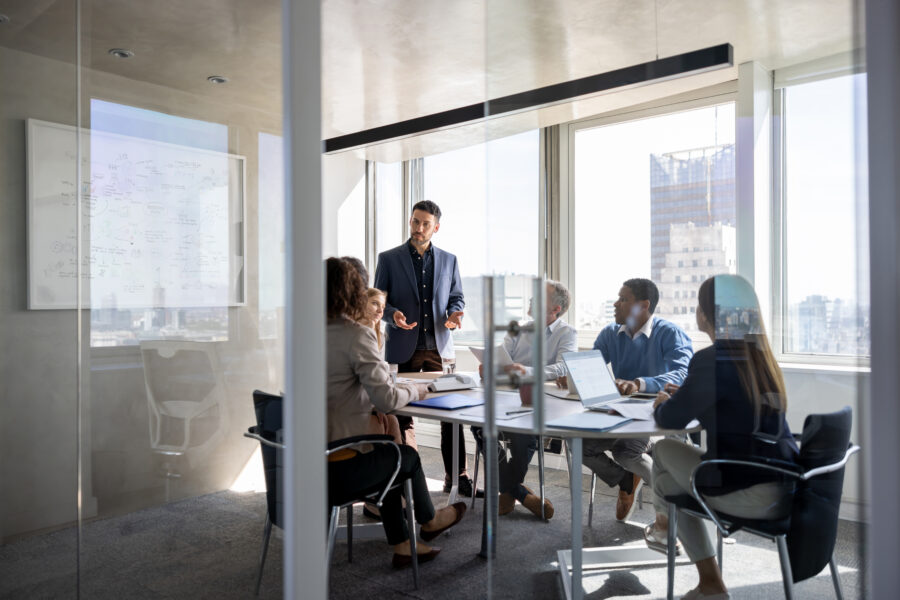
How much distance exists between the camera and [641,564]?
7.49 ft

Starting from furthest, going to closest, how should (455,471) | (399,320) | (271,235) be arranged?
(399,320) → (455,471) → (271,235)

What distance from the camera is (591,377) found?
2.46 meters

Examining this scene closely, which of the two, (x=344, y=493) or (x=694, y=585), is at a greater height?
(x=344, y=493)

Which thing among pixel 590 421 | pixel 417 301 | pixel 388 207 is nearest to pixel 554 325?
pixel 590 421

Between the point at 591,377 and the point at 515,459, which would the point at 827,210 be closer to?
the point at 591,377

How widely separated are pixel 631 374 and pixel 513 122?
3.24ft

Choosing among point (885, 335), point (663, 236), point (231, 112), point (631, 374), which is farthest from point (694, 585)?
point (231, 112)

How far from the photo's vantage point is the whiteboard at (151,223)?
2.08 m

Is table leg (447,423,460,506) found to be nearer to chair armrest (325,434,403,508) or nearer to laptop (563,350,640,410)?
chair armrest (325,434,403,508)

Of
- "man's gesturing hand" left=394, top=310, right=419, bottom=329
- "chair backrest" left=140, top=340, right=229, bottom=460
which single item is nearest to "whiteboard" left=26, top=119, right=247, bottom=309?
"chair backrest" left=140, top=340, right=229, bottom=460

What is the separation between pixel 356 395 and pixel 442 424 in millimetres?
2026

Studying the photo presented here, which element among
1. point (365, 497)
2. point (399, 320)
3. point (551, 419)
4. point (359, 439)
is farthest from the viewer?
point (399, 320)

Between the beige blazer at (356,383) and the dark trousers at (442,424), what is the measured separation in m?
1.73

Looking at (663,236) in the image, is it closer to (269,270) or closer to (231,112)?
(269,270)
